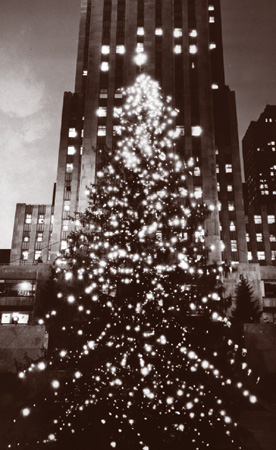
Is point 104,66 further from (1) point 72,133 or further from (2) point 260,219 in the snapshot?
(2) point 260,219

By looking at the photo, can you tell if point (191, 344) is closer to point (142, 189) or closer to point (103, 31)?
point (142, 189)

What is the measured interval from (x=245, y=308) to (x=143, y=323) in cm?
2615

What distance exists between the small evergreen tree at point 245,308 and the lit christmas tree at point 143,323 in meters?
23.2

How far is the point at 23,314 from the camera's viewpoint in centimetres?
4219

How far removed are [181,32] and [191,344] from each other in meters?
63.3

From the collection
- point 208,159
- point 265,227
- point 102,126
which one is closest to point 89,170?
point 102,126

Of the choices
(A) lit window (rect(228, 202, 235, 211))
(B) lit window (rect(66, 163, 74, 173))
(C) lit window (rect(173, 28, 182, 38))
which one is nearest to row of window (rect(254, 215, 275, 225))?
(A) lit window (rect(228, 202, 235, 211))

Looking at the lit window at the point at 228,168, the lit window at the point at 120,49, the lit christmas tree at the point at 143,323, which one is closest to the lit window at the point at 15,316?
the lit christmas tree at the point at 143,323

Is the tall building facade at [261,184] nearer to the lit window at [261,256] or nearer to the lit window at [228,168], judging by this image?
the lit window at [261,256]

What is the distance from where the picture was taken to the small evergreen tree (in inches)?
1314

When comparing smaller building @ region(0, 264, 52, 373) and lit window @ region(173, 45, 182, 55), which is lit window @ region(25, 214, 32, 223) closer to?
smaller building @ region(0, 264, 52, 373)

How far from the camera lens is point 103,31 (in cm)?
5750

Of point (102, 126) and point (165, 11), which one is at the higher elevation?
point (165, 11)

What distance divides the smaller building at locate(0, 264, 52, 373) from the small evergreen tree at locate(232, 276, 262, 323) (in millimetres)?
18584
